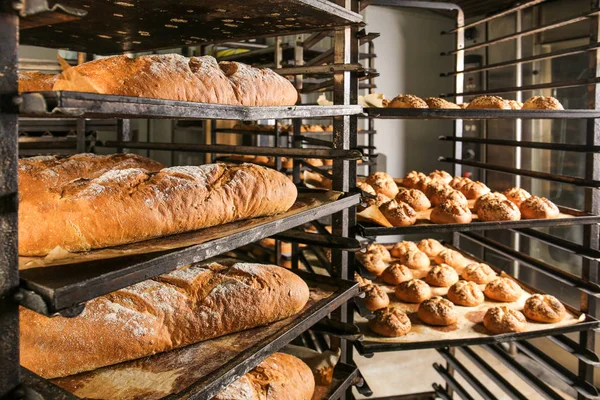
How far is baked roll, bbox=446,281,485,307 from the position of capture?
97.9 inches

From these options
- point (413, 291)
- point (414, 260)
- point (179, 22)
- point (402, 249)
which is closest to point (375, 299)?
point (413, 291)

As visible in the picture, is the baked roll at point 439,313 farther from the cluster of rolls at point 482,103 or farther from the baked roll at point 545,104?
the baked roll at point 545,104

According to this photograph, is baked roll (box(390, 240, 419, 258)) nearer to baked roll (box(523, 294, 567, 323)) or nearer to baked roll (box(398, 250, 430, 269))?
baked roll (box(398, 250, 430, 269))

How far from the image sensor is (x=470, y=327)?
2.30 meters

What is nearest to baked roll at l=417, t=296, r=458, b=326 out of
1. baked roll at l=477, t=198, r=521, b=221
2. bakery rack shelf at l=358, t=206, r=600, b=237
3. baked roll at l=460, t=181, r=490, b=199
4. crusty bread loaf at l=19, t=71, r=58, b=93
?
bakery rack shelf at l=358, t=206, r=600, b=237

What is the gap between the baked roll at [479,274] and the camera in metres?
2.75

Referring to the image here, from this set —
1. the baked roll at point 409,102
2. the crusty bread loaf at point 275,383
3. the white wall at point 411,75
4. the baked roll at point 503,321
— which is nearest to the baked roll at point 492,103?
the baked roll at point 409,102

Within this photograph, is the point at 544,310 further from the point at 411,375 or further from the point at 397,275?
the point at 411,375

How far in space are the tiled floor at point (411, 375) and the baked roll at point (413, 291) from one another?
1.24 m

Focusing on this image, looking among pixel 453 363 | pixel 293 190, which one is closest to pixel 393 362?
pixel 453 363

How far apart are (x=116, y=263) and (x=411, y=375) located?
3.35m

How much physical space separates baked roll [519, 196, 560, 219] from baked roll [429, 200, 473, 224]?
355mm

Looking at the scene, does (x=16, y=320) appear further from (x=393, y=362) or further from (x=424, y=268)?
(x=393, y=362)

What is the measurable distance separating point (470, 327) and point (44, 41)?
2184mm
